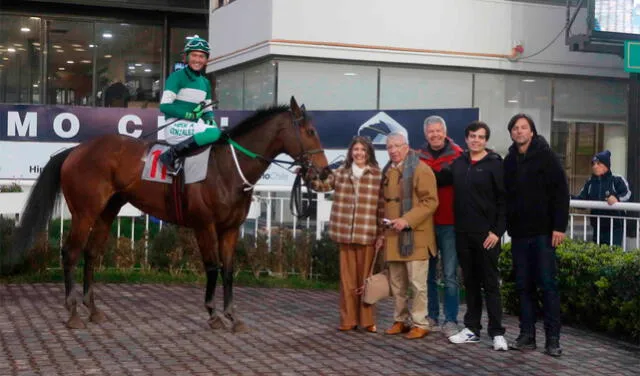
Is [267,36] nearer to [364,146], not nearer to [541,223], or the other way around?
[364,146]

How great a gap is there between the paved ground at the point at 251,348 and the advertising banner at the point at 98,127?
3.66 metres

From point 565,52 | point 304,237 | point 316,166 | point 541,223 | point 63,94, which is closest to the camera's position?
point 541,223

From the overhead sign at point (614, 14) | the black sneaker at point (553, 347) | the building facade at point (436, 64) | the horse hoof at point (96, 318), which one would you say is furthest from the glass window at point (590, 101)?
the horse hoof at point (96, 318)

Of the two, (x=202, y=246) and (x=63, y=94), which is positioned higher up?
(x=63, y=94)

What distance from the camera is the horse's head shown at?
8.62 m

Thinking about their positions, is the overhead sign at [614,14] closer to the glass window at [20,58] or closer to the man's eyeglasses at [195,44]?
the man's eyeglasses at [195,44]

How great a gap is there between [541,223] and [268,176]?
679 centimetres

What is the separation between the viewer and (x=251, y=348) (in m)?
7.87

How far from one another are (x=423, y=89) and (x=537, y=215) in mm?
11317

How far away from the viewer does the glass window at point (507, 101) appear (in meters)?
19.3

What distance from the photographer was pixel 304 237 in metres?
12.1

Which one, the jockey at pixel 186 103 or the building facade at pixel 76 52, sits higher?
the building facade at pixel 76 52

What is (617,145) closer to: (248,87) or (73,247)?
(248,87)

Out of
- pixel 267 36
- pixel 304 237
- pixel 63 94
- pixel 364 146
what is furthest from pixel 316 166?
pixel 63 94
